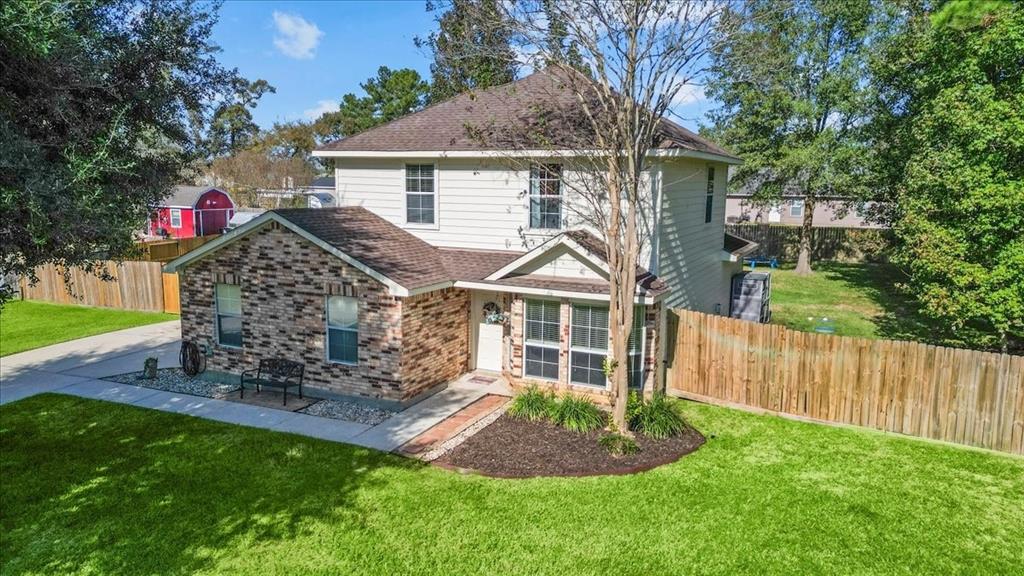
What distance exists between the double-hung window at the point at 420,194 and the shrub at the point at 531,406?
5488 mm

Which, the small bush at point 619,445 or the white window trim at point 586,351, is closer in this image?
the small bush at point 619,445

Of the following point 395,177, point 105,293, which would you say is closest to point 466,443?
point 395,177

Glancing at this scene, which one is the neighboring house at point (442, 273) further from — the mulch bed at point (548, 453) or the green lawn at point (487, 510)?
the green lawn at point (487, 510)

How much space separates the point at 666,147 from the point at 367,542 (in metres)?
9.11

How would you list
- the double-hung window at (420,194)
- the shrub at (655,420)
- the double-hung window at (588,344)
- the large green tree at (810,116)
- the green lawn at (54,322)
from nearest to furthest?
the shrub at (655,420)
the double-hung window at (588,344)
the double-hung window at (420,194)
the green lawn at (54,322)
the large green tree at (810,116)

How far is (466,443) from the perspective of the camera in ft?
36.9

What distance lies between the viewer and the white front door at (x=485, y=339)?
1502 centimetres

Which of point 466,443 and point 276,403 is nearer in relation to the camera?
point 466,443

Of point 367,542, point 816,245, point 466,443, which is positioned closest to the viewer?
point 367,542

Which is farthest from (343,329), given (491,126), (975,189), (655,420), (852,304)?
(852,304)

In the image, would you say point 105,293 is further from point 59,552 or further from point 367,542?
point 367,542

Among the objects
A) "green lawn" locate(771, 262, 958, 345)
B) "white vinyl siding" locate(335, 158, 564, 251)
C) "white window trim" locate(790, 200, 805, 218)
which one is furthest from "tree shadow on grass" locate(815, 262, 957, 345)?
"white window trim" locate(790, 200, 805, 218)

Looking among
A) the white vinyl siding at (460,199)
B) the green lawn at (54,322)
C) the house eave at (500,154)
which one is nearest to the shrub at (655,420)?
the white vinyl siding at (460,199)

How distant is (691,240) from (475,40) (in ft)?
23.5
